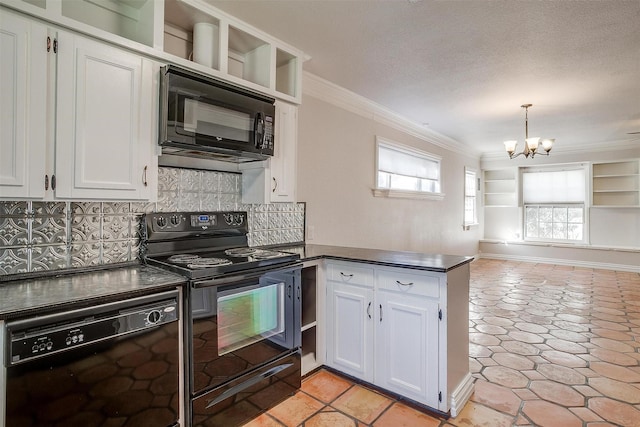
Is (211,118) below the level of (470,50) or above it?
below

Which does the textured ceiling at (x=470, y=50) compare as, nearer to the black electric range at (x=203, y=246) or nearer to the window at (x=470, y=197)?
the black electric range at (x=203, y=246)

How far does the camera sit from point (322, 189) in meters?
3.44

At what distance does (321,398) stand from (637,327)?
357cm

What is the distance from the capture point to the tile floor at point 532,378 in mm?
2037

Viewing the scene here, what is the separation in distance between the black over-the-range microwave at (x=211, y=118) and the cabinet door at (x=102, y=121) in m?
0.10

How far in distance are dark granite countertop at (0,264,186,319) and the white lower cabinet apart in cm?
121

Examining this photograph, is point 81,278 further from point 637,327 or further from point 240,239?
point 637,327

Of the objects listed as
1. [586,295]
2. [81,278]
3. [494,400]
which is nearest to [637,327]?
[586,295]

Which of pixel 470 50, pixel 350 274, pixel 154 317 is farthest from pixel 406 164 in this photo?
pixel 154 317

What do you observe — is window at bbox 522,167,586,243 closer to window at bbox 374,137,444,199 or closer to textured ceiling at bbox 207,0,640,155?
textured ceiling at bbox 207,0,640,155

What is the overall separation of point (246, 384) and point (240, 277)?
0.63m

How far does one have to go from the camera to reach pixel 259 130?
2.27 m

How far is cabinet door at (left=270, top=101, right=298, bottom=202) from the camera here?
8.30 feet

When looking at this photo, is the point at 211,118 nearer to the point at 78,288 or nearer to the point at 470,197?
the point at 78,288
